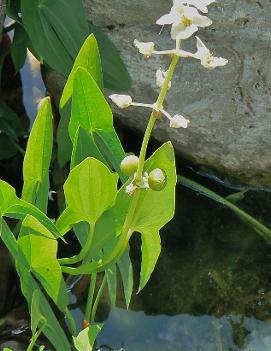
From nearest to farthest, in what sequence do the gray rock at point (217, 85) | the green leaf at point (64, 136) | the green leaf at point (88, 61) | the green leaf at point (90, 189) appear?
the green leaf at point (90, 189) → the green leaf at point (88, 61) → the green leaf at point (64, 136) → the gray rock at point (217, 85)

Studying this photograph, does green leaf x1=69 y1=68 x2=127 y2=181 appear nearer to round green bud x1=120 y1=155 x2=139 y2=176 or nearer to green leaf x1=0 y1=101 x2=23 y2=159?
round green bud x1=120 y1=155 x2=139 y2=176

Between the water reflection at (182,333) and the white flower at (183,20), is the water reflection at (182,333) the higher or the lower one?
the lower one

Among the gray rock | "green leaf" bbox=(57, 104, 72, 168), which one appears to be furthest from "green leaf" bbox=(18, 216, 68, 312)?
the gray rock

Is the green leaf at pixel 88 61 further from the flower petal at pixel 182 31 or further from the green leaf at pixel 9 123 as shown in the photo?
the green leaf at pixel 9 123

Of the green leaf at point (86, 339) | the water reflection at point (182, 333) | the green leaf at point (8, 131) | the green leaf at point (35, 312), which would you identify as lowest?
→ the water reflection at point (182, 333)

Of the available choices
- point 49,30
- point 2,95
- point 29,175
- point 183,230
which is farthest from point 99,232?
point 2,95

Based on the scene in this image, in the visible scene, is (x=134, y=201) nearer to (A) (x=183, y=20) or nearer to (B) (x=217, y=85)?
(A) (x=183, y=20)

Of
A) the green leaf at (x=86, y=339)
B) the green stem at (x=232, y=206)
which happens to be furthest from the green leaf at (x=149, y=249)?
the green stem at (x=232, y=206)
